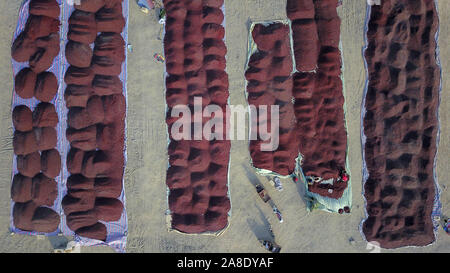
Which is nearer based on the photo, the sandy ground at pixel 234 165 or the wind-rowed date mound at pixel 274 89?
the wind-rowed date mound at pixel 274 89

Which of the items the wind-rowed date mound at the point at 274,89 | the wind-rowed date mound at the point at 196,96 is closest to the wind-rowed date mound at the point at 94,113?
the wind-rowed date mound at the point at 196,96

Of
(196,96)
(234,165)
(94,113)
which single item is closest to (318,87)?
(234,165)

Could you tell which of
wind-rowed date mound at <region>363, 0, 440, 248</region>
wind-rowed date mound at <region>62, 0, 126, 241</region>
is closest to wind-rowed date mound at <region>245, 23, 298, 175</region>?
wind-rowed date mound at <region>363, 0, 440, 248</region>

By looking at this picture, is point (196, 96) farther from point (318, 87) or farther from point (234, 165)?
point (318, 87)

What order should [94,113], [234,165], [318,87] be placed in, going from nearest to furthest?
[94,113]
[318,87]
[234,165]

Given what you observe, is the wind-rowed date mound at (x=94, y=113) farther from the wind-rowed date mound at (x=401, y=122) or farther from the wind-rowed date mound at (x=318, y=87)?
the wind-rowed date mound at (x=401, y=122)

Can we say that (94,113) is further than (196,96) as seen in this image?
No
